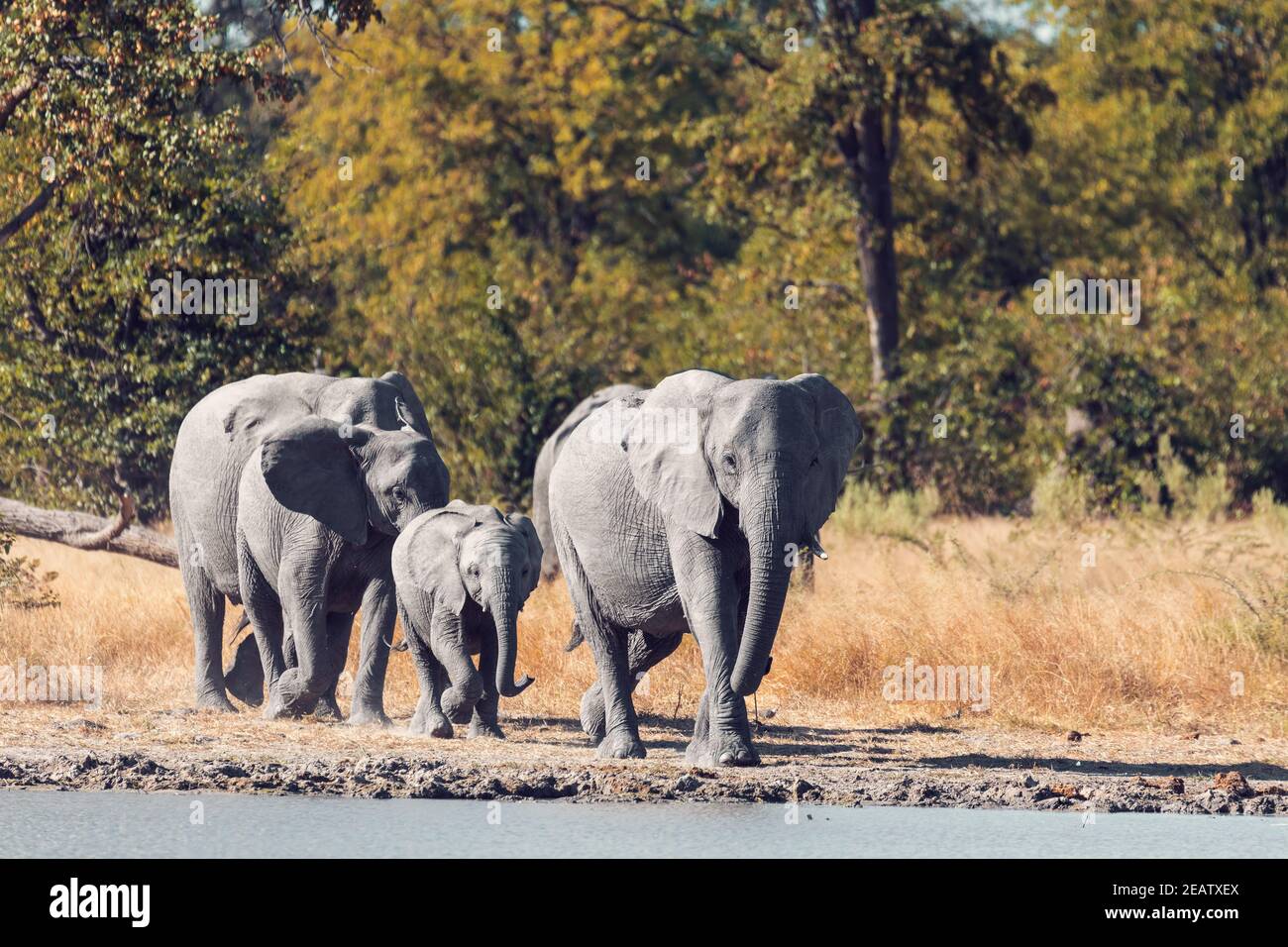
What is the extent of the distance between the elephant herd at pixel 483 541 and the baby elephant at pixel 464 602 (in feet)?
0.05

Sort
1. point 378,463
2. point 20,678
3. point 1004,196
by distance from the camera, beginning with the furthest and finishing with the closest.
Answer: point 1004,196 → point 20,678 → point 378,463

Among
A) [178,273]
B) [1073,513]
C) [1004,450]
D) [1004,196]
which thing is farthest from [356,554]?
[1004,196]

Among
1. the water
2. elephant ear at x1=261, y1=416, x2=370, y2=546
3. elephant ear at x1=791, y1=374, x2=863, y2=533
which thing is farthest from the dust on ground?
elephant ear at x1=791, y1=374, x2=863, y2=533

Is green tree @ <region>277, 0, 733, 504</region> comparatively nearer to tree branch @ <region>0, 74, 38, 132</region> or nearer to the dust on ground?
tree branch @ <region>0, 74, 38, 132</region>

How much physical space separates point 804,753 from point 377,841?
3595 mm

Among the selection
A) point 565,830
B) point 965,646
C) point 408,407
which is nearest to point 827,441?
point 565,830

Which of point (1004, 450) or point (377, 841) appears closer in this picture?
point (377, 841)

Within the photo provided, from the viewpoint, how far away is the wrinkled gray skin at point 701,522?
10.9 m

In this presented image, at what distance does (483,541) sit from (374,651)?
160 cm

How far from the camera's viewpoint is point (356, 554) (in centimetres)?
1352

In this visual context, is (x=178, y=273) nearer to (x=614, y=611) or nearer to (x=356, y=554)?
(x=356, y=554)

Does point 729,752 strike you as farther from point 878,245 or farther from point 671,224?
point 671,224

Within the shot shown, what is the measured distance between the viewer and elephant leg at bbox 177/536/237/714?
1461 cm

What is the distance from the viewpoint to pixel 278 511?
1363cm
